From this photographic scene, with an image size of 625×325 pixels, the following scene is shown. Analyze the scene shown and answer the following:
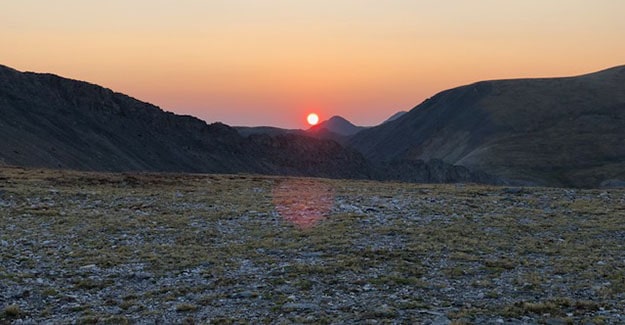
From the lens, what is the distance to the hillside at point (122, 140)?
76.2 metres

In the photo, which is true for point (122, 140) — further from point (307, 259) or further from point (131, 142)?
point (307, 259)

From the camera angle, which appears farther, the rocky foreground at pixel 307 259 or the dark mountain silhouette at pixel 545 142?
the dark mountain silhouette at pixel 545 142

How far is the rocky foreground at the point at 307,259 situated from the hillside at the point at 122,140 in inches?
1751

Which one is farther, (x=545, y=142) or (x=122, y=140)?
(x=545, y=142)

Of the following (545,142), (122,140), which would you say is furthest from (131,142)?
(545,142)

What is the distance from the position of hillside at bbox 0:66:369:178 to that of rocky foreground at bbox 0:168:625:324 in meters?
44.5

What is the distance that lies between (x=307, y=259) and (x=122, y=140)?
81.8m

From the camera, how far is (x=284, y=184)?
48.1 m

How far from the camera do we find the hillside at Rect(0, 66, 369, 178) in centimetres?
7625

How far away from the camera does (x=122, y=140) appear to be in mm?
93875

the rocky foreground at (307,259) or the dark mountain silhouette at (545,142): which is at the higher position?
the dark mountain silhouette at (545,142)

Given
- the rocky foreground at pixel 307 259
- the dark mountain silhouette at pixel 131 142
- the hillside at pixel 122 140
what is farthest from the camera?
the dark mountain silhouette at pixel 131 142

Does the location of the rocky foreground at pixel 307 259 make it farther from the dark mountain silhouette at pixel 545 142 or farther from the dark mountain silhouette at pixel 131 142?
the dark mountain silhouette at pixel 545 142

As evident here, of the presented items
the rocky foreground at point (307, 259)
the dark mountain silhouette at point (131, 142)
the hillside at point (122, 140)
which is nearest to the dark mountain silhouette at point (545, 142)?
the dark mountain silhouette at point (131, 142)
